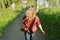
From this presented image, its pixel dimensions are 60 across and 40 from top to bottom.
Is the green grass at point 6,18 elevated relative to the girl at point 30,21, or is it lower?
lower

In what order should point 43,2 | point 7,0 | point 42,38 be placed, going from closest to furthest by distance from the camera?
point 42,38 < point 43,2 < point 7,0

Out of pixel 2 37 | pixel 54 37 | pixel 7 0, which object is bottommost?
pixel 7 0

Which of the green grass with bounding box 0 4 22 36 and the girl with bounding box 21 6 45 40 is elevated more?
the girl with bounding box 21 6 45 40

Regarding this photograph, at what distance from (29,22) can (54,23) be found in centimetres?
276

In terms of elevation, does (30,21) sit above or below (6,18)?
above

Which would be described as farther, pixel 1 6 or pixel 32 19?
pixel 1 6

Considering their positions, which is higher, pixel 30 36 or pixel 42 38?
pixel 30 36

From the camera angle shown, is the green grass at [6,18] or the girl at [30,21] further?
the green grass at [6,18]

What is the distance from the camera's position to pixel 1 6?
38094 millimetres

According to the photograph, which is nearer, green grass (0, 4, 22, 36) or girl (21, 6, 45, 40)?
girl (21, 6, 45, 40)

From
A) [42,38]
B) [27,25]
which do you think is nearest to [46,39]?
[42,38]

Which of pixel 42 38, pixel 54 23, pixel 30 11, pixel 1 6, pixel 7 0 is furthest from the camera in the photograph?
pixel 7 0

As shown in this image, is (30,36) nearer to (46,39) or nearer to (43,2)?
(46,39)

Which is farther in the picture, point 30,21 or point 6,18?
point 6,18
